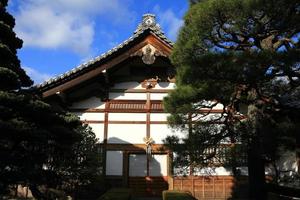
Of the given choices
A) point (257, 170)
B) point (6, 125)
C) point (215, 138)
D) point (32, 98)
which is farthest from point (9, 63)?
→ point (257, 170)

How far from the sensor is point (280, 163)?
1631cm

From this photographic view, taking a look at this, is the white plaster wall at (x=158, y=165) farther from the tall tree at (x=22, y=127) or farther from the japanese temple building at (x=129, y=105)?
the tall tree at (x=22, y=127)

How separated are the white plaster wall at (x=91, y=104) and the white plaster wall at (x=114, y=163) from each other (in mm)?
2060

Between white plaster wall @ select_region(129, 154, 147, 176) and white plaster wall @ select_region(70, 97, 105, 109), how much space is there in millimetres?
2532

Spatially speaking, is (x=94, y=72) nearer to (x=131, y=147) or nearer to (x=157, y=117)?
(x=157, y=117)

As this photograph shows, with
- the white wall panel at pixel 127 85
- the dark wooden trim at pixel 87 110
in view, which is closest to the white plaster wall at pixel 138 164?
the dark wooden trim at pixel 87 110

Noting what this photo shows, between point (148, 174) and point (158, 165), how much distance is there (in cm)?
58

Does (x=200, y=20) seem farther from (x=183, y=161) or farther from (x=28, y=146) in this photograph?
(x=28, y=146)

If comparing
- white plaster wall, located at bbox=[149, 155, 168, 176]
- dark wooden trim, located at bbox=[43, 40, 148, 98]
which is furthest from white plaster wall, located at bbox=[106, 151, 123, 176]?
dark wooden trim, located at bbox=[43, 40, 148, 98]

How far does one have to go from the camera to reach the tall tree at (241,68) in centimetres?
818

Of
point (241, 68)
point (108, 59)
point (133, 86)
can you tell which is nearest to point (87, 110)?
point (133, 86)

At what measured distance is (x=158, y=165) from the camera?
54.5 feet

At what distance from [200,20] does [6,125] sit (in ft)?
16.1

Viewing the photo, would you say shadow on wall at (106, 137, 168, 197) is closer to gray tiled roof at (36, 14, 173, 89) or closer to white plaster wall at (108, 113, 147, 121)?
white plaster wall at (108, 113, 147, 121)
